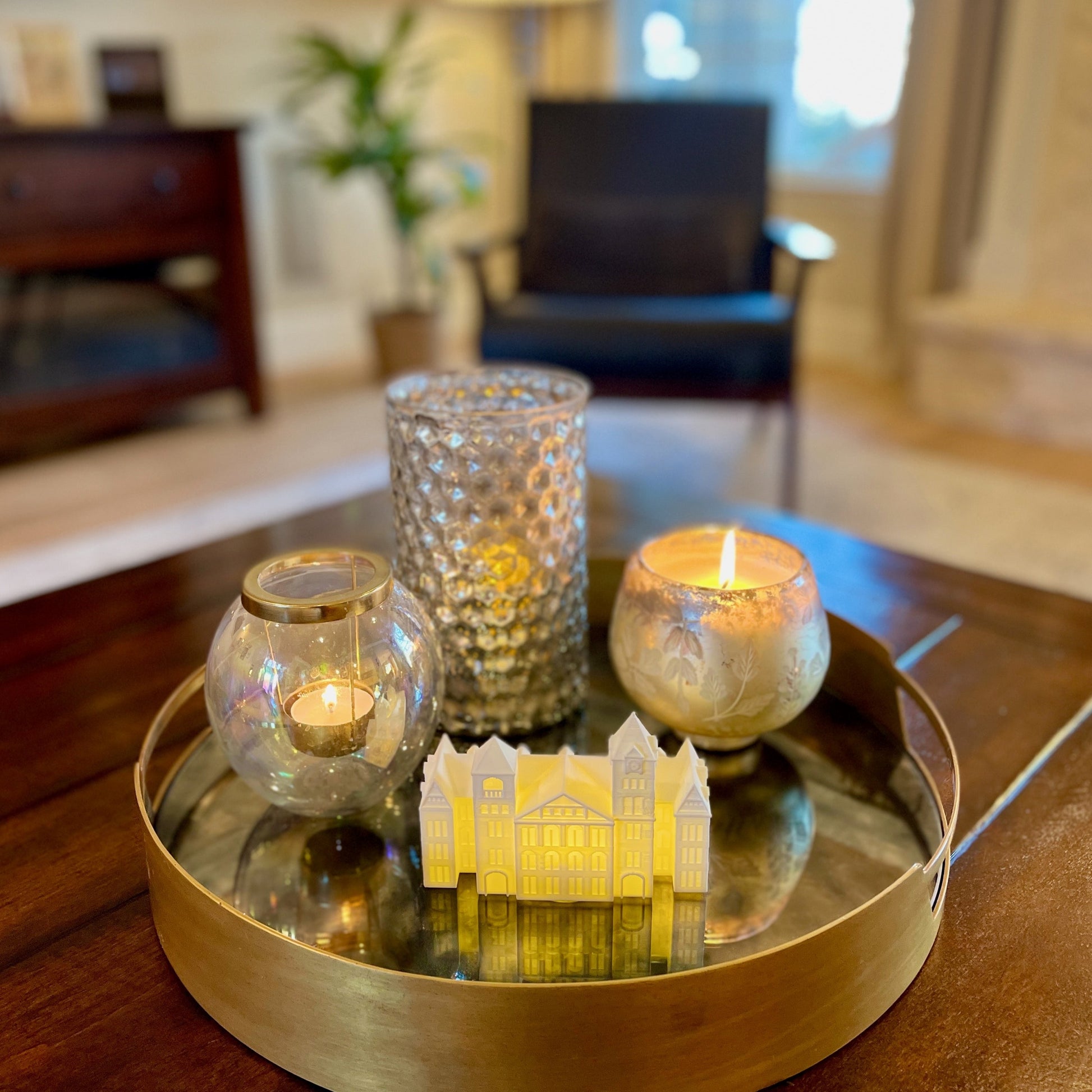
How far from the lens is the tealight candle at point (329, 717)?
1.99 ft

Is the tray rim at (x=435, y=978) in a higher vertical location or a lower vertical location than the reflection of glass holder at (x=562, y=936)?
higher

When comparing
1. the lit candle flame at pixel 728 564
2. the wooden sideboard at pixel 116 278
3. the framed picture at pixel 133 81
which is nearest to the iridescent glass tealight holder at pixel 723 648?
the lit candle flame at pixel 728 564

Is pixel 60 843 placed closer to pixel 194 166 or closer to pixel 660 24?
pixel 194 166

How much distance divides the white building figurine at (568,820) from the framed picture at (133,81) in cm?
283

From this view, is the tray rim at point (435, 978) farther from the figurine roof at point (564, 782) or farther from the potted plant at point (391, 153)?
the potted plant at point (391, 153)

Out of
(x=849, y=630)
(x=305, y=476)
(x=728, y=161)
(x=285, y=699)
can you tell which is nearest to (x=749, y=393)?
(x=728, y=161)

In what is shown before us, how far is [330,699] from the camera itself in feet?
2.01

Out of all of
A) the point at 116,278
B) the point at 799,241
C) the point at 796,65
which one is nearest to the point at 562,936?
the point at 799,241

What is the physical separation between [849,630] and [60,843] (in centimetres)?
53

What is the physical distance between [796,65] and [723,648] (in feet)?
10.6

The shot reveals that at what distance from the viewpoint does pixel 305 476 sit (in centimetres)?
243

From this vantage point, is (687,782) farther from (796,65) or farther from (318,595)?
(796,65)

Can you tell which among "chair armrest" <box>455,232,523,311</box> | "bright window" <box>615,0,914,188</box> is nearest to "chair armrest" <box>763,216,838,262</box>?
"chair armrest" <box>455,232,523,311</box>

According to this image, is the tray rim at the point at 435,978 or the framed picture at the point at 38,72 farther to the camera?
the framed picture at the point at 38,72
